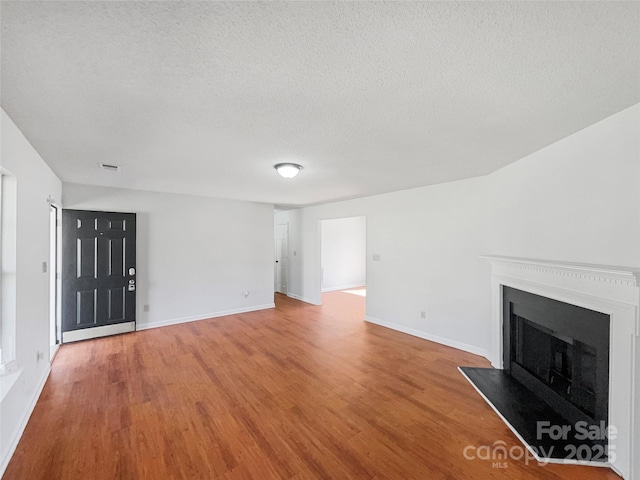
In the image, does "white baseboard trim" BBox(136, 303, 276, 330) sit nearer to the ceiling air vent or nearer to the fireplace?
the ceiling air vent

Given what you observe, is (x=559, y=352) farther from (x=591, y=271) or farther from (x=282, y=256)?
(x=282, y=256)

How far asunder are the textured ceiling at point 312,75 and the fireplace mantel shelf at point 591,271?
42.3 inches

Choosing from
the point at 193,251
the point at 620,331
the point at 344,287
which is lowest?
the point at 344,287

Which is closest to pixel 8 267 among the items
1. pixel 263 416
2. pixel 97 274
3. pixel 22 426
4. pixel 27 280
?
pixel 27 280

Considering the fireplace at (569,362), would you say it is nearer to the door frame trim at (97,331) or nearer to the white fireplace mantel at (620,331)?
the white fireplace mantel at (620,331)

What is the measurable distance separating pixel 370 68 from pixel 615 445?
291 centimetres

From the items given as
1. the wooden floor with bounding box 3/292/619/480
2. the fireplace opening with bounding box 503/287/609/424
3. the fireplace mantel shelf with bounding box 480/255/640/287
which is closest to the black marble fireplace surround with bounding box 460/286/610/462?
the fireplace opening with bounding box 503/287/609/424

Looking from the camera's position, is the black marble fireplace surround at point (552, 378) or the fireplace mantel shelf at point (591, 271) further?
the black marble fireplace surround at point (552, 378)

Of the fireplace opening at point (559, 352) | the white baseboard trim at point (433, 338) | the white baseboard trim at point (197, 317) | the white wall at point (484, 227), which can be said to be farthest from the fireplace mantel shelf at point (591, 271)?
the white baseboard trim at point (197, 317)

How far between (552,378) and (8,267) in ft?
15.8

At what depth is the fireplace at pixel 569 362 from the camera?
1.75 meters

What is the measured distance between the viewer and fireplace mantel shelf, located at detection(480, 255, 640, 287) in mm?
1665

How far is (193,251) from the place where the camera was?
5.21 meters

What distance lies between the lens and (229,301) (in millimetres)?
5691
